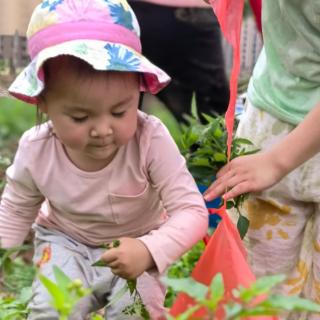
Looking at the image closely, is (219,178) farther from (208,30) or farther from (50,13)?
(208,30)

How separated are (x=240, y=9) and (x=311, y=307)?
1311mm

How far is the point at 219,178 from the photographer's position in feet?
8.85

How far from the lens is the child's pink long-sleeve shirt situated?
2.61 meters

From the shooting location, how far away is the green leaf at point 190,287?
1572 mm

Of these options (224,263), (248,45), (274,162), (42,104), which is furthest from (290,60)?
(248,45)

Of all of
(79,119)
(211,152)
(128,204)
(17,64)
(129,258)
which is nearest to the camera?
(129,258)

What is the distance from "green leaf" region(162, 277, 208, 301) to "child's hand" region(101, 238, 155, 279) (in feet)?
2.51

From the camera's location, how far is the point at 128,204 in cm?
274

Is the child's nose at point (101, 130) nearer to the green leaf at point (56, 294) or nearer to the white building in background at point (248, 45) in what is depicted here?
the green leaf at point (56, 294)

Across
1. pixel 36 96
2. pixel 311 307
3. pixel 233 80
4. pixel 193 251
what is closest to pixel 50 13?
pixel 36 96

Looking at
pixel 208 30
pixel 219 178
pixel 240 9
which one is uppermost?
pixel 240 9

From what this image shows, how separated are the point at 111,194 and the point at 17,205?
0.32 meters

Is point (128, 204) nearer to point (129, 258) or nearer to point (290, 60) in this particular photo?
point (129, 258)

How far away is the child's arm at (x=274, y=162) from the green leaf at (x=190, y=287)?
101 centimetres
